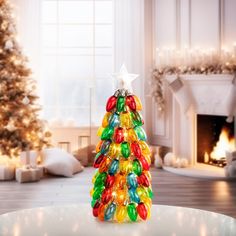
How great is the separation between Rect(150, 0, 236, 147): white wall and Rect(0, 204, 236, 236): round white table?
2.85 m

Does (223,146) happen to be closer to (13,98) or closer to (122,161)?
(13,98)

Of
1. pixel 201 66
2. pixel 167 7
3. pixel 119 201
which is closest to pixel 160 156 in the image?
pixel 201 66

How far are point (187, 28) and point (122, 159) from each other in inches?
149

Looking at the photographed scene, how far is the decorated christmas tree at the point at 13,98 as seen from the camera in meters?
7.25

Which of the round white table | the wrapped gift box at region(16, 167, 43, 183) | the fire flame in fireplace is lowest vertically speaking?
the round white table

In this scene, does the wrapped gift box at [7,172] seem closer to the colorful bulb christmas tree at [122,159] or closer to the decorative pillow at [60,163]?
the decorative pillow at [60,163]

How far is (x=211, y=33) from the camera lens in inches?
289

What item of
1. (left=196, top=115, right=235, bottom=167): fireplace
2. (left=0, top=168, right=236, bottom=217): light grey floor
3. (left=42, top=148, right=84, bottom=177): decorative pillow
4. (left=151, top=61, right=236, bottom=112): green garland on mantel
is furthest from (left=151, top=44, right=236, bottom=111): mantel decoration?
(left=42, top=148, right=84, bottom=177): decorative pillow

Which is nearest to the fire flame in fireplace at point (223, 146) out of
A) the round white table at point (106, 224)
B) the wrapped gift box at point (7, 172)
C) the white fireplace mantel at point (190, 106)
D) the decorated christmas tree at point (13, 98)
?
the white fireplace mantel at point (190, 106)

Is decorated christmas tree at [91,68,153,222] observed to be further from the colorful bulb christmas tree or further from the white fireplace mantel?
the white fireplace mantel

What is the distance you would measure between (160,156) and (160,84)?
3.16ft

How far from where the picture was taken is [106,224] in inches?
→ 171

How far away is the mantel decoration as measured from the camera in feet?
23.1

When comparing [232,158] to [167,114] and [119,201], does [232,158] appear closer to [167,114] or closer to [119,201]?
[167,114]
